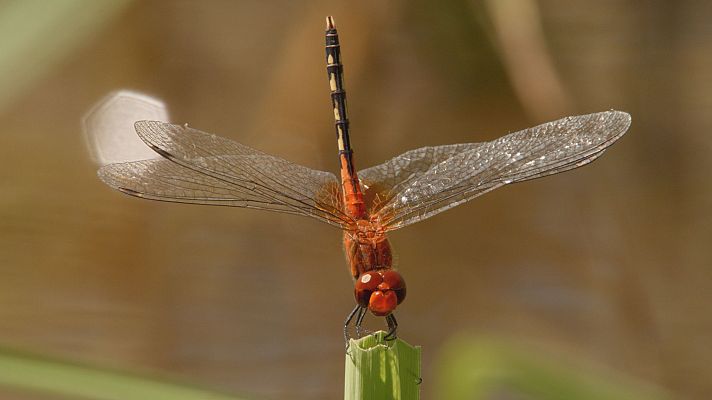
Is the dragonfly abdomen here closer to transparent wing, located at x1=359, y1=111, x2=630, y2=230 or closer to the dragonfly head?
transparent wing, located at x1=359, y1=111, x2=630, y2=230

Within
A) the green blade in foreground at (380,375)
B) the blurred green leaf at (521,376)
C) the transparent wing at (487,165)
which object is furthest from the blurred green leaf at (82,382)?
the transparent wing at (487,165)

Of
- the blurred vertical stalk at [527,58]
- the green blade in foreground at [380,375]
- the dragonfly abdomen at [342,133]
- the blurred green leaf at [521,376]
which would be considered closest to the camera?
the green blade in foreground at [380,375]

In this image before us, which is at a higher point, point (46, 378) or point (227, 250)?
point (227, 250)

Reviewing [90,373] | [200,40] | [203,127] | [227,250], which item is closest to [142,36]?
[200,40]

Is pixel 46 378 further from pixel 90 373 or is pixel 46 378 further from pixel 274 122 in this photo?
pixel 274 122

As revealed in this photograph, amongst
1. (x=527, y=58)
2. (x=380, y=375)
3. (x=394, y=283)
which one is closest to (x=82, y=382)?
(x=380, y=375)

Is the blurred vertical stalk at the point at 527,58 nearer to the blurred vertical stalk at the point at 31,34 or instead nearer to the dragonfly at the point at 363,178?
the dragonfly at the point at 363,178

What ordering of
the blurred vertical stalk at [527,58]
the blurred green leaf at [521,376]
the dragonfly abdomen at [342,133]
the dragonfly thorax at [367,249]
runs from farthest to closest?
the blurred vertical stalk at [527,58]
the dragonfly abdomen at [342,133]
the dragonfly thorax at [367,249]
the blurred green leaf at [521,376]
